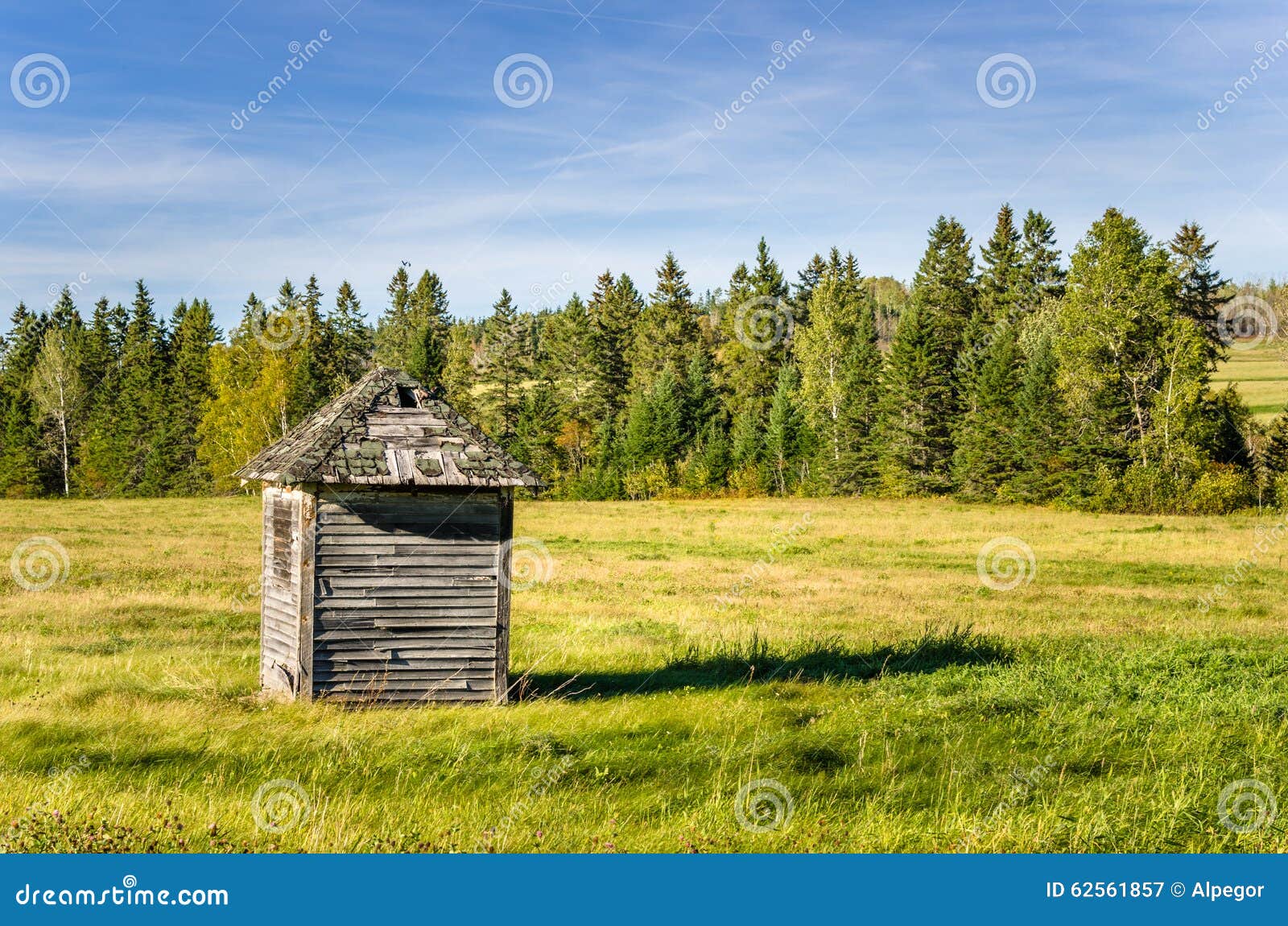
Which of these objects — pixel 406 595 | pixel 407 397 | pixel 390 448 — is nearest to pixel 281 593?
pixel 406 595

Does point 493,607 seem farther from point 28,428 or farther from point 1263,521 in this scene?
point 28,428

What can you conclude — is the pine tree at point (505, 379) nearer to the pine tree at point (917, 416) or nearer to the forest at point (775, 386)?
the forest at point (775, 386)

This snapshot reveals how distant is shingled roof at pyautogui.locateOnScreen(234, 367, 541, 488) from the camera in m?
11.4

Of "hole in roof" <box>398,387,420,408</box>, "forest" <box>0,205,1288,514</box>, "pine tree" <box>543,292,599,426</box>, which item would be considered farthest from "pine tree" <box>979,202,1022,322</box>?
"hole in roof" <box>398,387,420,408</box>

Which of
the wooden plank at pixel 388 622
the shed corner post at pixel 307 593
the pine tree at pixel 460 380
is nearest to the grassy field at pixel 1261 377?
the pine tree at pixel 460 380

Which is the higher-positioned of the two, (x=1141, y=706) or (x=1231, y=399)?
(x=1231, y=399)

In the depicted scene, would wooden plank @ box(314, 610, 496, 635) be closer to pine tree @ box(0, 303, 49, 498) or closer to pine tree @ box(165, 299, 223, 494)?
pine tree @ box(165, 299, 223, 494)

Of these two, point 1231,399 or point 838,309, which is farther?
point 838,309

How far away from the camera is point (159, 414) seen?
229ft

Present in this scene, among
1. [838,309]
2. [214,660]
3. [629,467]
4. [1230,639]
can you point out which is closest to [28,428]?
[629,467]

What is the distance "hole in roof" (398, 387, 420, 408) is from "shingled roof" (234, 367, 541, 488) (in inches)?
0.4

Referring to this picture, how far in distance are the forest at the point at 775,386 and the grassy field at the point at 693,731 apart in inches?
1070

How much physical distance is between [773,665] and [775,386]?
5901cm

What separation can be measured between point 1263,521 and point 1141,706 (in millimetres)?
34727
